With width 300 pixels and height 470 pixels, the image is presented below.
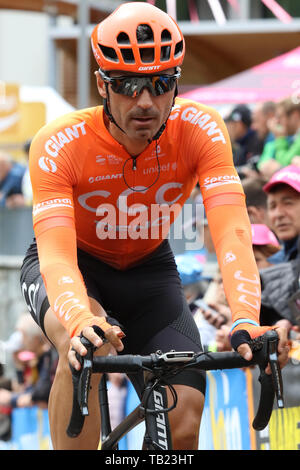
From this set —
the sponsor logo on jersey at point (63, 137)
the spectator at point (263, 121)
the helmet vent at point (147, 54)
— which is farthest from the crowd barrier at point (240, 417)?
the spectator at point (263, 121)

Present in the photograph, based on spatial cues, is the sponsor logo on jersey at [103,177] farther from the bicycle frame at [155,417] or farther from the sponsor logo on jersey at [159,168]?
the bicycle frame at [155,417]

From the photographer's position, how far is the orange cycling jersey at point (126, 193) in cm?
425

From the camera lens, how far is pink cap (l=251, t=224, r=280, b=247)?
7086mm

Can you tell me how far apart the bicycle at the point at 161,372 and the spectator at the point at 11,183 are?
8.16 metres

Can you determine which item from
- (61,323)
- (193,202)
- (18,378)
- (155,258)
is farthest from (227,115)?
(61,323)

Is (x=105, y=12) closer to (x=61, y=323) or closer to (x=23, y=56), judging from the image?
(x=23, y=56)

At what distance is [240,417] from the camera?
645 cm

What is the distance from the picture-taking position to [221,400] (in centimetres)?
657

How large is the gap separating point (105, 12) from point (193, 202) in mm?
10164

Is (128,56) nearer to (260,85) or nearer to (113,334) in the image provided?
(113,334)

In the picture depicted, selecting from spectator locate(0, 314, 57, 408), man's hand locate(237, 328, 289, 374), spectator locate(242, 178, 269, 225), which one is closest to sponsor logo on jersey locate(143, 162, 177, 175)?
man's hand locate(237, 328, 289, 374)

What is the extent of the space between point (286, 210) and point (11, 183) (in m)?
5.71

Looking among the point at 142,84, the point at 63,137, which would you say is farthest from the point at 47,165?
the point at 142,84

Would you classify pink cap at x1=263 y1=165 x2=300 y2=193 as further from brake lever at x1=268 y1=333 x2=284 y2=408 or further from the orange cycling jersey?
brake lever at x1=268 y1=333 x2=284 y2=408
